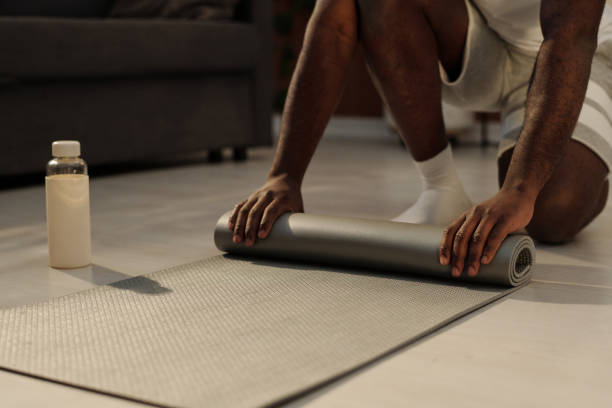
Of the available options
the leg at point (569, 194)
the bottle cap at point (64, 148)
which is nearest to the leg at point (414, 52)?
the leg at point (569, 194)

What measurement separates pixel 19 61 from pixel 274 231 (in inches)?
55.3

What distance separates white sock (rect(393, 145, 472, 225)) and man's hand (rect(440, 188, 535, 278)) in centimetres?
42

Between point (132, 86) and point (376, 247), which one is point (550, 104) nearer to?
point (376, 247)

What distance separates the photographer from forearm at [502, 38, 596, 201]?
131cm

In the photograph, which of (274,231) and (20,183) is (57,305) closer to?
(274,231)

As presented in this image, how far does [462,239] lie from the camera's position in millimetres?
1255

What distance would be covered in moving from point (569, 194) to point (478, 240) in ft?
1.62

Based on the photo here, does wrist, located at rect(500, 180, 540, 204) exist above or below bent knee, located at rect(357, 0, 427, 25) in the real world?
below

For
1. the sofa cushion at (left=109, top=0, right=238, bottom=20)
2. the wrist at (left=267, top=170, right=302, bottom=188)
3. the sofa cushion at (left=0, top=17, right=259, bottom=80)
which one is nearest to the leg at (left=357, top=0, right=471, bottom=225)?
the wrist at (left=267, top=170, right=302, bottom=188)

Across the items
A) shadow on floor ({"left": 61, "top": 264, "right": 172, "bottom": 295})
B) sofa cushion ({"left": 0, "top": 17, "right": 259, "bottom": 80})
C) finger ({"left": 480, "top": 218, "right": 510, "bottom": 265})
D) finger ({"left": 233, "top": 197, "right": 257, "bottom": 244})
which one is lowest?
shadow on floor ({"left": 61, "top": 264, "right": 172, "bottom": 295})

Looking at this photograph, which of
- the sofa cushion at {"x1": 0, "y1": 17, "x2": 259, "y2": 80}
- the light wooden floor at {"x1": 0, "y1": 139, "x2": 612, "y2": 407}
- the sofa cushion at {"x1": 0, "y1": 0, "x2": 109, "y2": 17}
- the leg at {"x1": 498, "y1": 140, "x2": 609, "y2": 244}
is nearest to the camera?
the light wooden floor at {"x1": 0, "y1": 139, "x2": 612, "y2": 407}

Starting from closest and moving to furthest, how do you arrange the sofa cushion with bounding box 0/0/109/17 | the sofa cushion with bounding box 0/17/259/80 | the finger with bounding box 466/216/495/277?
the finger with bounding box 466/216/495/277
the sofa cushion with bounding box 0/17/259/80
the sofa cushion with bounding box 0/0/109/17

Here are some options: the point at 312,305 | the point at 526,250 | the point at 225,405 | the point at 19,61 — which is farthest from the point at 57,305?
the point at 19,61

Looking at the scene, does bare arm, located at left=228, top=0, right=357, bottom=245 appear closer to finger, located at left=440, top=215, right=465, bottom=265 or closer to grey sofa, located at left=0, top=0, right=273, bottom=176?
finger, located at left=440, top=215, right=465, bottom=265
